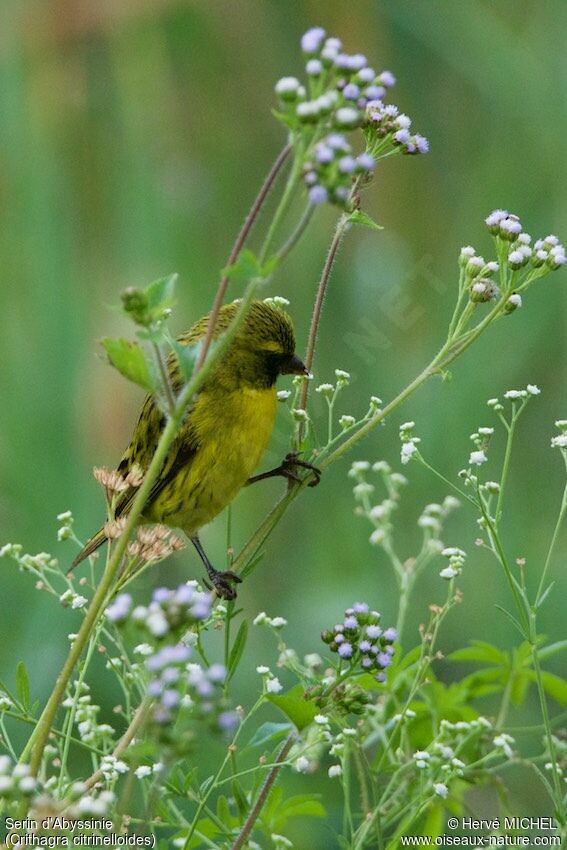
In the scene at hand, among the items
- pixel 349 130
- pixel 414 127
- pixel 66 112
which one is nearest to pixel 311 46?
pixel 349 130

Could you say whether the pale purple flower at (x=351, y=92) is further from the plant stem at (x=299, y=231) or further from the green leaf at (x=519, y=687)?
the green leaf at (x=519, y=687)

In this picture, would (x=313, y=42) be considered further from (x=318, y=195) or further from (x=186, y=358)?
(x=186, y=358)

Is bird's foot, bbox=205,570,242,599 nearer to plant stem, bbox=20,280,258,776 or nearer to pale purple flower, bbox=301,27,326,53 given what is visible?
plant stem, bbox=20,280,258,776

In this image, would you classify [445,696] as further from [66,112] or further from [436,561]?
[66,112]

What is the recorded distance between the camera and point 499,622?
2.65m

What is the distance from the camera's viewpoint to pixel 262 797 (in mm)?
1170

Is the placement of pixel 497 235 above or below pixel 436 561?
below

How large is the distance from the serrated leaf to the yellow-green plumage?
89 centimetres

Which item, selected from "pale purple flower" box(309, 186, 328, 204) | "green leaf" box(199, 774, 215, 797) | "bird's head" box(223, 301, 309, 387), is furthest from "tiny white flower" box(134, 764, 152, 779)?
"bird's head" box(223, 301, 309, 387)

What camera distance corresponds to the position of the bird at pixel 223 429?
6.39 ft

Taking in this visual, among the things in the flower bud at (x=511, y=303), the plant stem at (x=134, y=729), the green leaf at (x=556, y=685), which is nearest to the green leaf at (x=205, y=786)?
the plant stem at (x=134, y=729)

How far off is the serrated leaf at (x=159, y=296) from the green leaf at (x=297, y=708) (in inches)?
14.5

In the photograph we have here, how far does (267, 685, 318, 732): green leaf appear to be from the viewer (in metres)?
1.16

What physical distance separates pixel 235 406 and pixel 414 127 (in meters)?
1.51
